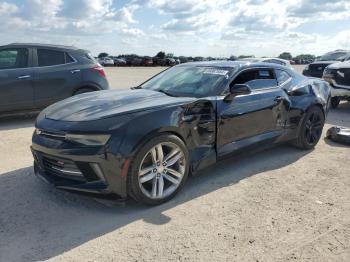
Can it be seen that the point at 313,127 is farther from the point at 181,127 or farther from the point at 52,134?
the point at 52,134

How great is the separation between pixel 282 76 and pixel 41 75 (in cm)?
498

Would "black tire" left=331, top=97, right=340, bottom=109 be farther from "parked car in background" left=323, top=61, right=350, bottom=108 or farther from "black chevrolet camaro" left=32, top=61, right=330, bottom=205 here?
"black chevrolet camaro" left=32, top=61, right=330, bottom=205

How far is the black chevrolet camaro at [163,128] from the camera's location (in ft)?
11.4

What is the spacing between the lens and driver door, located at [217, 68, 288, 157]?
4.45 m

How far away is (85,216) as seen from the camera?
11.8 ft

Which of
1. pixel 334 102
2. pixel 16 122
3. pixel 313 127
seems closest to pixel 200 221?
pixel 313 127

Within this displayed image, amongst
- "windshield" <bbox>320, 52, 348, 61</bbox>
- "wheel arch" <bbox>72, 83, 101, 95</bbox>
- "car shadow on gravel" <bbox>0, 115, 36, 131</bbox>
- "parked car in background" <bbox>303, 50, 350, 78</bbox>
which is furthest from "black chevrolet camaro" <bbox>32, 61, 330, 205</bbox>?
"windshield" <bbox>320, 52, 348, 61</bbox>

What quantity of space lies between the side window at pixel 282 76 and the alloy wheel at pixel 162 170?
235cm

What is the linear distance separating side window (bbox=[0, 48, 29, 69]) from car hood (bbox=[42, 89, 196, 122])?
3.77 m

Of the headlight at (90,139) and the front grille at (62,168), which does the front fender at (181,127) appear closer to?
the headlight at (90,139)

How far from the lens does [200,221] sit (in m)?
3.50

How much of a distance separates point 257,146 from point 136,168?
6.88 ft

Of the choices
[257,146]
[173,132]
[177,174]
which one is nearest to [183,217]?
[177,174]

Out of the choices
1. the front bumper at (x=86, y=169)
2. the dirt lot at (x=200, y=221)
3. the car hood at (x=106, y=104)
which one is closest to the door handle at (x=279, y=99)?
the dirt lot at (x=200, y=221)
